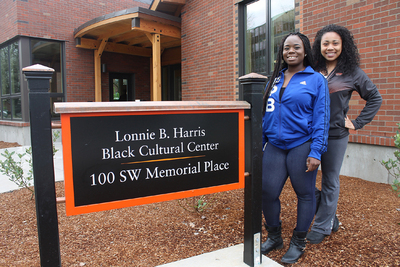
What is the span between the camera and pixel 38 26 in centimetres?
921

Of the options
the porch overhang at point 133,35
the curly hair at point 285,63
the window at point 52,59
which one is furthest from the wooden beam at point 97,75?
the curly hair at point 285,63

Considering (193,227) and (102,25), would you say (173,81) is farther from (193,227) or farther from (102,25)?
(193,227)

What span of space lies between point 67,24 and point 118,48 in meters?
1.86

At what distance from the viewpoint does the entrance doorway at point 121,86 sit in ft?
38.5

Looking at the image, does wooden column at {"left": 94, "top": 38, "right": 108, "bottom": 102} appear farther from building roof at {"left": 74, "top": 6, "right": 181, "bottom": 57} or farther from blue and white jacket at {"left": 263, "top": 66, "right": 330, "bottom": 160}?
blue and white jacket at {"left": 263, "top": 66, "right": 330, "bottom": 160}

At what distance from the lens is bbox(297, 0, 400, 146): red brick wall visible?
4031 mm

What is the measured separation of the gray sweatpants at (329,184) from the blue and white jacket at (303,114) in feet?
1.24

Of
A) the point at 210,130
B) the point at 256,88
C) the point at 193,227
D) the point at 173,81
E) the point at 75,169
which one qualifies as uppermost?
the point at 173,81

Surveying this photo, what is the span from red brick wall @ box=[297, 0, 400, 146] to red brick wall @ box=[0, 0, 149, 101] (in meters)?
8.32

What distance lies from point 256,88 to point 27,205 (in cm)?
315

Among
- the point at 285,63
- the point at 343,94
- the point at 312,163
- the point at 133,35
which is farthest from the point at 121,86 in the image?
the point at 312,163

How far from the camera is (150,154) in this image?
1749mm

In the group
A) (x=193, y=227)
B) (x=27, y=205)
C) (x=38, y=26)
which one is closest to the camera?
(x=193, y=227)

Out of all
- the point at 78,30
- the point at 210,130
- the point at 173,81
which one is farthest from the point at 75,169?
the point at 173,81
